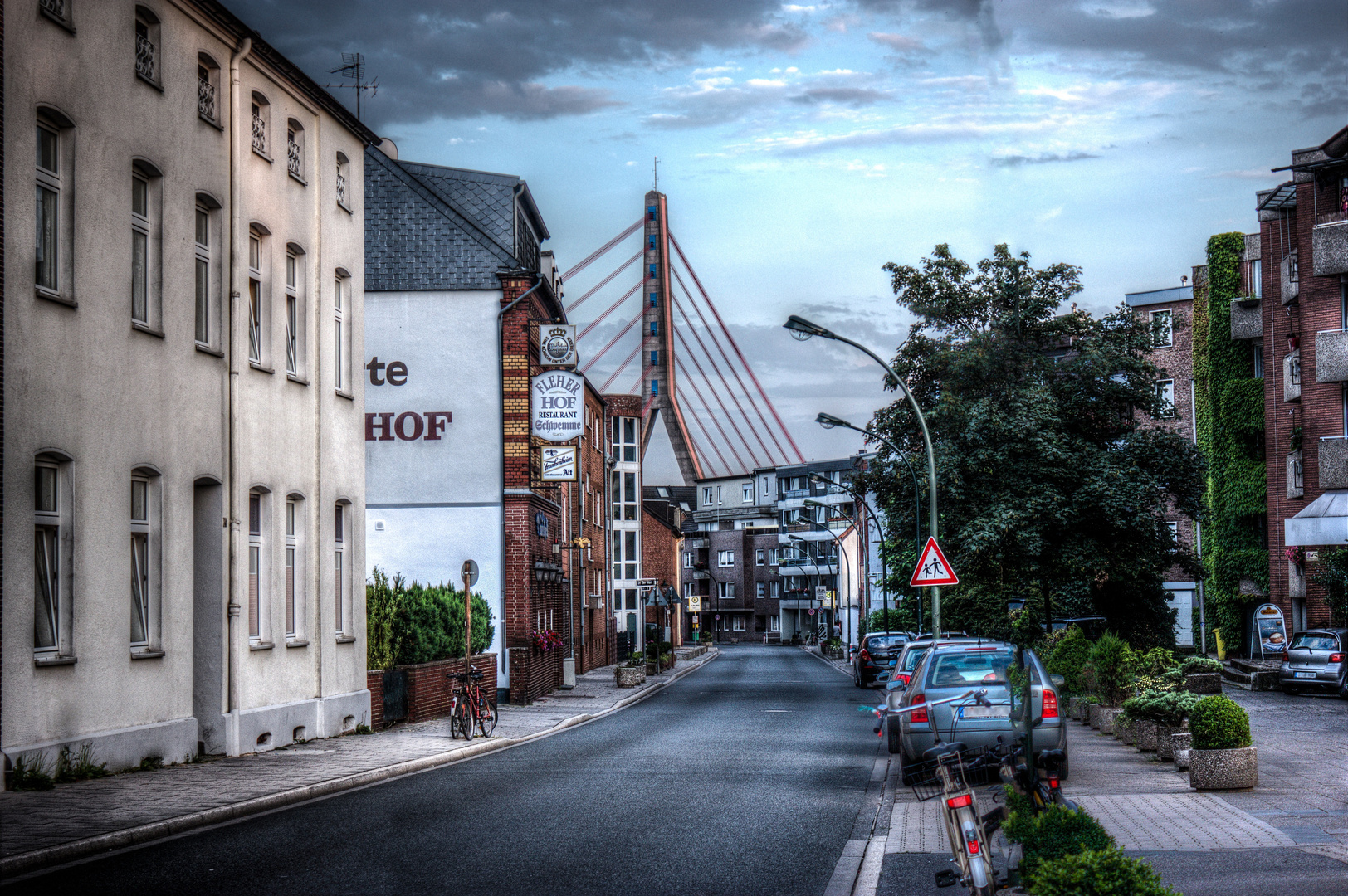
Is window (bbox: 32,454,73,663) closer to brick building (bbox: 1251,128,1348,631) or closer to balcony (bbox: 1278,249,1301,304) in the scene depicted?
brick building (bbox: 1251,128,1348,631)

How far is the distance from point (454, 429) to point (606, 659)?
89.4 feet

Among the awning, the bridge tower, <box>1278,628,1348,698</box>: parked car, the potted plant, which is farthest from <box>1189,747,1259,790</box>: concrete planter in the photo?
the bridge tower

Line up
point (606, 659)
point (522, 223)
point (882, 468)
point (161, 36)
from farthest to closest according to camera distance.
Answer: point (606, 659) < point (882, 468) < point (522, 223) < point (161, 36)

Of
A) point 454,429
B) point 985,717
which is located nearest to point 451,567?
point 454,429

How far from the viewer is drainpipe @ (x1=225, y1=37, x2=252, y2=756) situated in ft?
58.1

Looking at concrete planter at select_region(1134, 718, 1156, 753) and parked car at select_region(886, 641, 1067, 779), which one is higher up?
parked car at select_region(886, 641, 1067, 779)

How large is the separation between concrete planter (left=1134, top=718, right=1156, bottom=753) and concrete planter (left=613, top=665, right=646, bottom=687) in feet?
75.1

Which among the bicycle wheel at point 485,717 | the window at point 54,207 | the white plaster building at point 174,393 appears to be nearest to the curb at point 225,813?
the bicycle wheel at point 485,717

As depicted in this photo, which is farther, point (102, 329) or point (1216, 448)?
point (1216, 448)

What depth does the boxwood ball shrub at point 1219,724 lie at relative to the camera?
12352 millimetres

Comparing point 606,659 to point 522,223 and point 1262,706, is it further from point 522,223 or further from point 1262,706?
point 1262,706

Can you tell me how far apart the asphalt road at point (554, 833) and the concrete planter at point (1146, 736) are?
331cm

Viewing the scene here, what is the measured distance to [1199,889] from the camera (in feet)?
26.1

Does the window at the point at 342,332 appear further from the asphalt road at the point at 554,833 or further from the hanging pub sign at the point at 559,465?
the hanging pub sign at the point at 559,465
